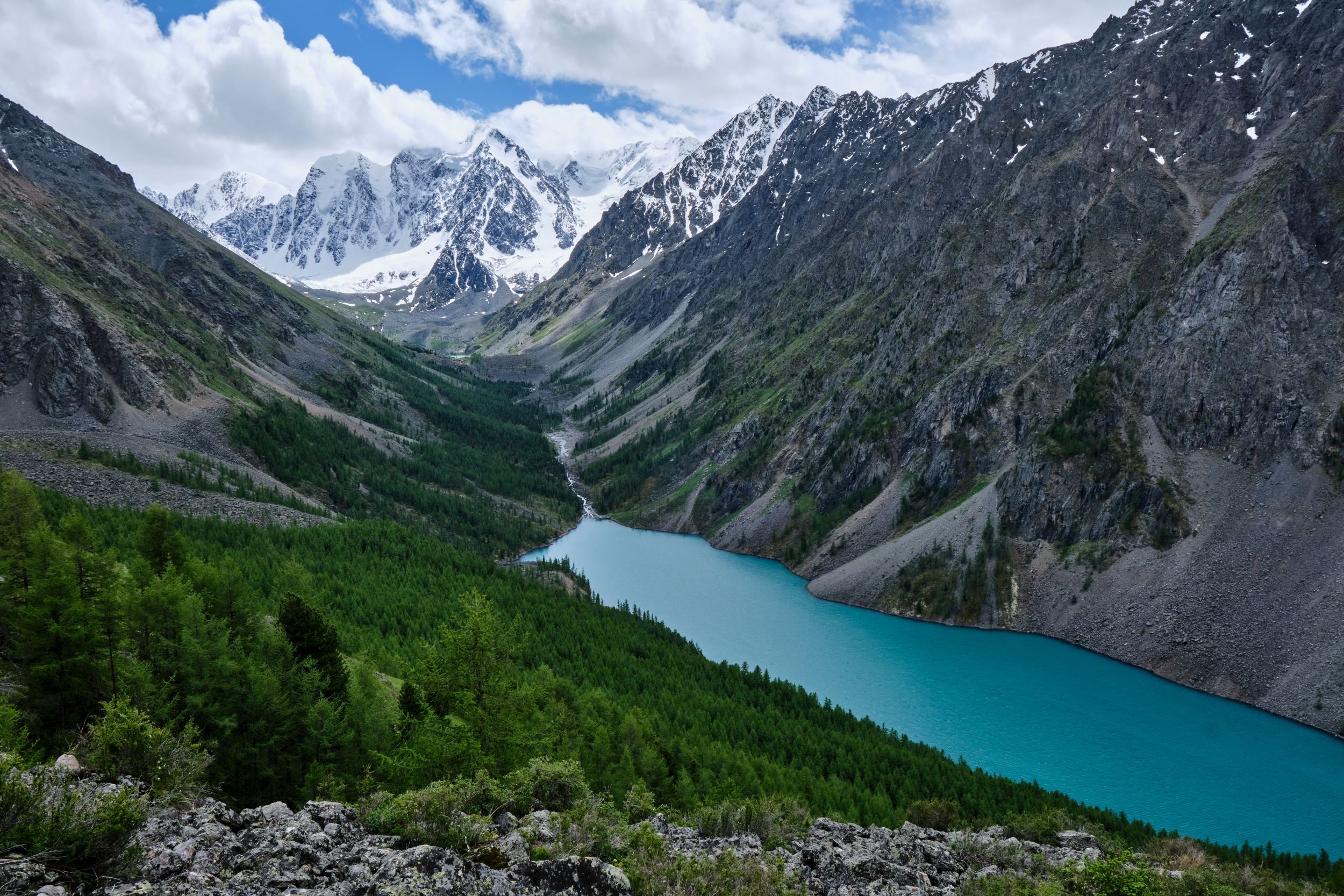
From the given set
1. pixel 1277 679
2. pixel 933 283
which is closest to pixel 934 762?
pixel 1277 679

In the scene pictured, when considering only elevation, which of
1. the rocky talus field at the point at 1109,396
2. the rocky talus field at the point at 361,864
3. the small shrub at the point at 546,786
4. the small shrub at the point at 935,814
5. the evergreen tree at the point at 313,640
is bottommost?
the small shrub at the point at 935,814

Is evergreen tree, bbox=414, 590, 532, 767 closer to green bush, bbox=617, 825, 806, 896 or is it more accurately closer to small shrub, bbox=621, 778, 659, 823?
small shrub, bbox=621, 778, 659, 823

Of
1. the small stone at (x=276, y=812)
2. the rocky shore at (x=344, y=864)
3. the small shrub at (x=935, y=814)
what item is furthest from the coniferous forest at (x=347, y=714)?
the small stone at (x=276, y=812)

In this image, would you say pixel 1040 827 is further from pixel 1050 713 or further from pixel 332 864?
pixel 1050 713

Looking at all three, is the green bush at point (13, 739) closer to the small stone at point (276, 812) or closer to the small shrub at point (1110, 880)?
the small stone at point (276, 812)

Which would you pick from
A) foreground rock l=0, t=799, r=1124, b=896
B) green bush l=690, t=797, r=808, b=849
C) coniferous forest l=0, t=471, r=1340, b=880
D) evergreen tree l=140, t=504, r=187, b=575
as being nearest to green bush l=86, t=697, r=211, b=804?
coniferous forest l=0, t=471, r=1340, b=880

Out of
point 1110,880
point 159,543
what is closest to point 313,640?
point 159,543

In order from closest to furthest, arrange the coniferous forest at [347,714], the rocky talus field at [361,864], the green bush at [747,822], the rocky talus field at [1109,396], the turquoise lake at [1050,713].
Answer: the rocky talus field at [361,864] < the coniferous forest at [347,714] < the green bush at [747,822] < the turquoise lake at [1050,713] < the rocky talus field at [1109,396]
